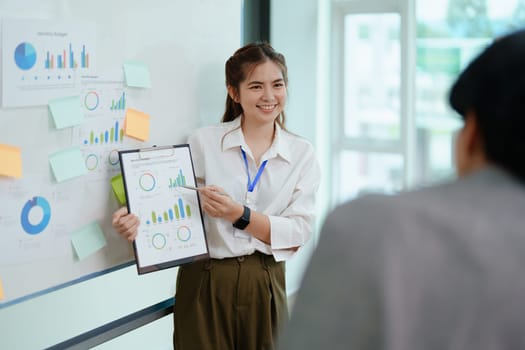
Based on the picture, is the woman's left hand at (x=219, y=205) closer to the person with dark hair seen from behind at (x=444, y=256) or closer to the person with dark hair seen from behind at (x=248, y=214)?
the person with dark hair seen from behind at (x=248, y=214)

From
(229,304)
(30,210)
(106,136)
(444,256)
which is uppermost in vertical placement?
(106,136)

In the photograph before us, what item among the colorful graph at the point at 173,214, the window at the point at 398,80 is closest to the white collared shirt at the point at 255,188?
the colorful graph at the point at 173,214

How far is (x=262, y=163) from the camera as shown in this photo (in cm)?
230

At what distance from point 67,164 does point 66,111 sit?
0.17 m

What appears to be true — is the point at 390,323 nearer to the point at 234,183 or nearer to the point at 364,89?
the point at 234,183

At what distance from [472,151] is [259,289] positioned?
1.49 m

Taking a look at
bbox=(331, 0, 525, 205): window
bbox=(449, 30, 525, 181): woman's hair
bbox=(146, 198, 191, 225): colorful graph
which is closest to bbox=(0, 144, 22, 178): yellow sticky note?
bbox=(146, 198, 191, 225): colorful graph

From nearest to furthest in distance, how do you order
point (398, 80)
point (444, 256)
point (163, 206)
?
point (444, 256) < point (163, 206) < point (398, 80)

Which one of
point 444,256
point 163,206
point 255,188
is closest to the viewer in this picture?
point 444,256

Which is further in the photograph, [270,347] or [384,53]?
[384,53]

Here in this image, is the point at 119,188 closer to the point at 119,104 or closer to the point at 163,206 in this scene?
the point at 163,206

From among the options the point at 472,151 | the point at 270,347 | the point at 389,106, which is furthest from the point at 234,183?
the point at 389,106

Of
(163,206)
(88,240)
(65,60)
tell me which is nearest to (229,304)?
(163,206)

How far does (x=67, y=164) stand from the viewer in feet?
6.49
